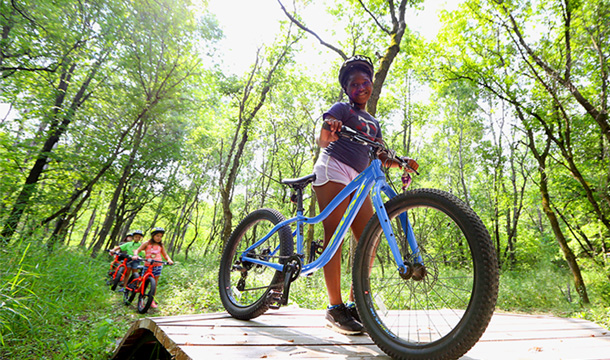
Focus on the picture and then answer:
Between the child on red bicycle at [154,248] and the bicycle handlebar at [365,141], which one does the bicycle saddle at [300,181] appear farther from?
the child on red bicycle at [154,248]

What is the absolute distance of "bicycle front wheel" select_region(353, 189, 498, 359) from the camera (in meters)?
1.33

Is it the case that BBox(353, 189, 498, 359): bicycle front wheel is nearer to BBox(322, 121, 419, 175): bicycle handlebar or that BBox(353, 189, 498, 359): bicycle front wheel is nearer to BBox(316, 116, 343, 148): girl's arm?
BBox(322, 121, 419, 175): bicycle handlebar

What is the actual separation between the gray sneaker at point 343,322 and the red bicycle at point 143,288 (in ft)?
19.0

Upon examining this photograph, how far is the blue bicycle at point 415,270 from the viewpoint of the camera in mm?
1350

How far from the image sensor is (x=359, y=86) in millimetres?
2578

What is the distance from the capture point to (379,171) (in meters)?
1.99

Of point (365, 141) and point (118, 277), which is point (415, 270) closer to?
point (365, 141)

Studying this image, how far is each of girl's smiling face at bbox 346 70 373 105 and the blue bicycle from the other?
0.74 m

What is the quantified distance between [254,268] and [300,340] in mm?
1020

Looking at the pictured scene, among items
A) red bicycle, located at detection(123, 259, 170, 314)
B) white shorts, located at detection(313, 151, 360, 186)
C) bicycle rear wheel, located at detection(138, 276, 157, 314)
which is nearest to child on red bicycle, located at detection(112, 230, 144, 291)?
red bicycle, located at detection(123, 259, 170, 314)

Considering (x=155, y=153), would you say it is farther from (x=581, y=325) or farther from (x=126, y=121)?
(x=581, y=325)

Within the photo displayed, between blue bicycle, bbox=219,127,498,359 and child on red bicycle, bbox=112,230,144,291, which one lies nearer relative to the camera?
blue bicycle, bbox=219,127,498,359

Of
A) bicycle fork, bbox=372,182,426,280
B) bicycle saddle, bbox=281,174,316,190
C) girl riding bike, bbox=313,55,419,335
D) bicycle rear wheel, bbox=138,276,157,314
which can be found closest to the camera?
bicycle fork, bbox=372,182,426,280

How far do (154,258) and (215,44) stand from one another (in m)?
9.47
